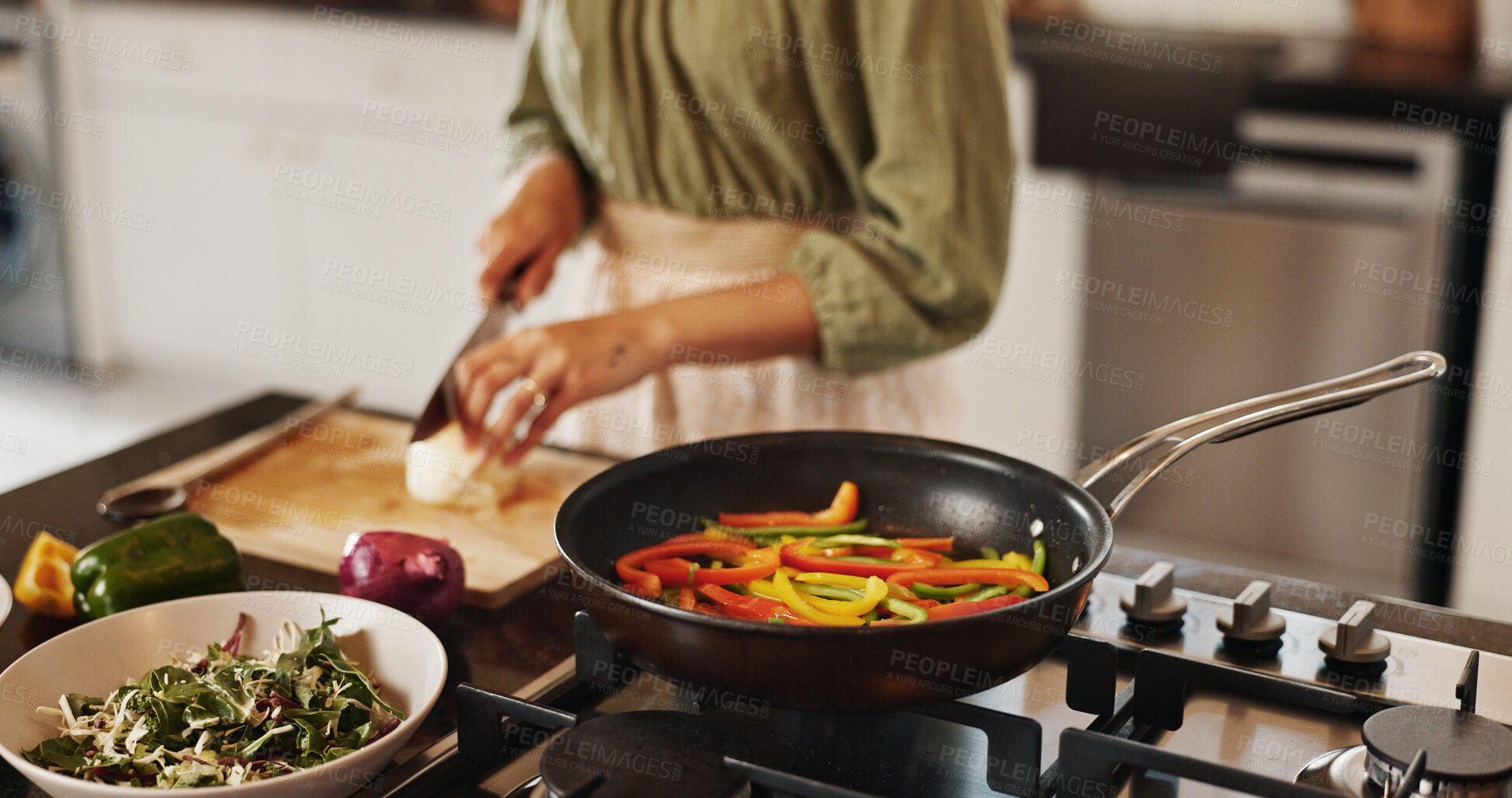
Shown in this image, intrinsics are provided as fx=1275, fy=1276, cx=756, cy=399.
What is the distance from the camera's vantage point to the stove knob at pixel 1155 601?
801mm

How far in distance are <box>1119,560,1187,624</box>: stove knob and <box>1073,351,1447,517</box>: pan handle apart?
8cm

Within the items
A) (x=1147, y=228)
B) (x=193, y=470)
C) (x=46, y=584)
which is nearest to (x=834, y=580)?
(x=46, y=584)

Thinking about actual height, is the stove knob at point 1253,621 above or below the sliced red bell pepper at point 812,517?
below

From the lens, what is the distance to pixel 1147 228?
7.24 ft

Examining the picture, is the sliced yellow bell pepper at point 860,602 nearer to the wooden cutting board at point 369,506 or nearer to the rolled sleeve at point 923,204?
the wooden cutting board at point 369,506

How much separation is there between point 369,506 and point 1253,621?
0.75 meters

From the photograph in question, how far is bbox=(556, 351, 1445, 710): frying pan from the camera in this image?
0.60 meters

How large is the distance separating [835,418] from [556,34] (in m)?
0.52

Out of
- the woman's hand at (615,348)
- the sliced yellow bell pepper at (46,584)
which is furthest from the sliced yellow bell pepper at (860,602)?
the sliced yellow bell pepper at (46,584)

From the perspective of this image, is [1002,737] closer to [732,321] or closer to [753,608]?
[753,608]

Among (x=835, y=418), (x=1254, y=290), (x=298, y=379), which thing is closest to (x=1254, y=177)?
(x=1254, y=290)

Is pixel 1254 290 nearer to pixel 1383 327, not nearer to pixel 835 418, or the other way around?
pixel 1383 327

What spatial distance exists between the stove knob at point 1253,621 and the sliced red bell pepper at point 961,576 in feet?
0.42

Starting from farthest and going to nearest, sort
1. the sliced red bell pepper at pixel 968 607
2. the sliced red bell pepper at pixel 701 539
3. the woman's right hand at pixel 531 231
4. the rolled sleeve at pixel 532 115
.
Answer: the rolled sleeve at pixel 532 115, the woman's right hand at pixel 531 231, the sliced red bell pepper at pixel 701 539, the sliced red bell pepper at pixel 968 607
